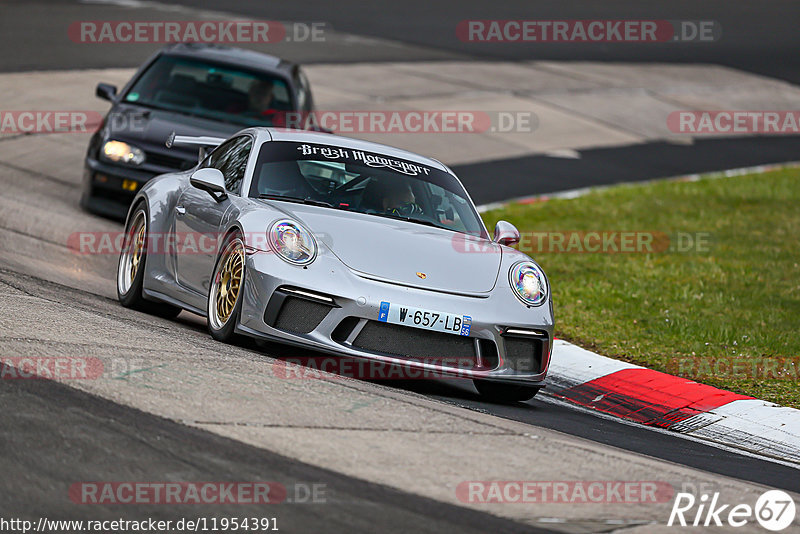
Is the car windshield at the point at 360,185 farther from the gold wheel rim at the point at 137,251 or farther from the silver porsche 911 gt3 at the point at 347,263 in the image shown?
the gold wheel rim at the point at 137,251

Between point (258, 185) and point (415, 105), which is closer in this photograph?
point (258, 185)

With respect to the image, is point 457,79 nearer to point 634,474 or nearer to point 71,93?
point 71,93

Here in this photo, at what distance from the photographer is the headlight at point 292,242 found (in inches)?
285

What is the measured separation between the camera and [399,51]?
87.8 feet

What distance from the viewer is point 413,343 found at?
7152mm

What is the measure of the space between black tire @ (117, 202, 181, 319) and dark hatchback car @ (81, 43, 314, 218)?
2477 mm

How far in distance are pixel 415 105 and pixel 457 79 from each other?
3.21 m

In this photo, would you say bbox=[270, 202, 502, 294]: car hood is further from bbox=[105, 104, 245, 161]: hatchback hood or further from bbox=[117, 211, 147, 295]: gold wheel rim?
bbox=[105, 104, 245, 161]: hatchback hood

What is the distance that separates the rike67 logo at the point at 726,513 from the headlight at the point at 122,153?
25.4 feet

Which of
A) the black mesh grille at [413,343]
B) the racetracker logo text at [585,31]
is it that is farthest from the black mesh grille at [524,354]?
the racetracker logo text at [585,31]

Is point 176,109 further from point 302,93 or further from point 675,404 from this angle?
point 675,404

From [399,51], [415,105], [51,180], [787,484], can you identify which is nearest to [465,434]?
[787,484]

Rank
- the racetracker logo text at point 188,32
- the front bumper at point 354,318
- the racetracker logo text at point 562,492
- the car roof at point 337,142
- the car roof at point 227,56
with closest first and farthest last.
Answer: the racetracker logo text at point 562,492 → the front bumper at point 354,318 → the car roof at point 337,142 → the car roof at point 227,56 → the racetracker logo text at point 188,32

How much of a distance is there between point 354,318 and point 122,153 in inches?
223
